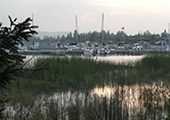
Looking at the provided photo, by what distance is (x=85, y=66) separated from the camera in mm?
14195

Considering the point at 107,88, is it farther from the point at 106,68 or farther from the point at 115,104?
the point at 106,68

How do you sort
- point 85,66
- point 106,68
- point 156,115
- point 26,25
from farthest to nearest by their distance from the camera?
1. point 106,68
2. point 85,66
3. point 156,115
4. point 26,25

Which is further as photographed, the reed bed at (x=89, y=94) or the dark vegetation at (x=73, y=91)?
the reed bed at (x=89, y=94)

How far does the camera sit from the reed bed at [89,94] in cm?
662

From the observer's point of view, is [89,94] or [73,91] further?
[73,91]

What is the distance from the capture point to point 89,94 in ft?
30.2

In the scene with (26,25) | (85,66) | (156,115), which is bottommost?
(156,115)

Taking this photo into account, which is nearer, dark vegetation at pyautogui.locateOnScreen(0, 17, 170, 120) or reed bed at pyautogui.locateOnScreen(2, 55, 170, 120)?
dark vegetation at pyautogui.locateOnScreen(0, 17, 170, 120)

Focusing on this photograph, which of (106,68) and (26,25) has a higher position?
(26,25)

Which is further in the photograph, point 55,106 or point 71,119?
point 55,106

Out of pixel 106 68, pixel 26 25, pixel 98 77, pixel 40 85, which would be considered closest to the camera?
pixel 26 25

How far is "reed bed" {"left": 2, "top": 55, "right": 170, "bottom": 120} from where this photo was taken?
662 cm

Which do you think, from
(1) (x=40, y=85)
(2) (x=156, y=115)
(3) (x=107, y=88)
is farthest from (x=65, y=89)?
(2) (x=156, y=115)

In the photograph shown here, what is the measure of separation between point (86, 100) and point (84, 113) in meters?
1.71
